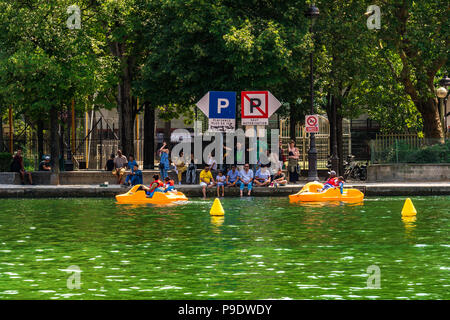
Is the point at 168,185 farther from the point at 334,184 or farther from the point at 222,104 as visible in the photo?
the point at 334,184

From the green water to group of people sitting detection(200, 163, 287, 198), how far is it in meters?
6.40

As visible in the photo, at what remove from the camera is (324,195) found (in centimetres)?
2973

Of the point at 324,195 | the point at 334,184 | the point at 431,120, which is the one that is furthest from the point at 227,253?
the point at 431,120

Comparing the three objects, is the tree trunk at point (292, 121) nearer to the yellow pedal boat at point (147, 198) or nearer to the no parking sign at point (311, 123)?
the no parking sign at point (311, 123)

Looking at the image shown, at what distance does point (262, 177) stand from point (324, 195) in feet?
15.2

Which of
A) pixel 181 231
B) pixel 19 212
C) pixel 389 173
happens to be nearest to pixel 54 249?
pixel 181 231

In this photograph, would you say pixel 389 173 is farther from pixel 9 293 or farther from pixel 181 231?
pixel 9 293

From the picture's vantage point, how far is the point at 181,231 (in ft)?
65.2

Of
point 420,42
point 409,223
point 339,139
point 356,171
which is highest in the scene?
point 420,42

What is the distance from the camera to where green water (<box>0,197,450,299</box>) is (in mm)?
12164

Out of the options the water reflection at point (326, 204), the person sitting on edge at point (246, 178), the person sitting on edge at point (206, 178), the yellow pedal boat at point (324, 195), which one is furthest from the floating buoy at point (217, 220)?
the person sitting on edge at point (206, 178)

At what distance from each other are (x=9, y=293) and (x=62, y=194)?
21692 mm

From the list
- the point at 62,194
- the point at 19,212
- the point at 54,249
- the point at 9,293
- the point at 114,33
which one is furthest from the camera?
the point at 114,33

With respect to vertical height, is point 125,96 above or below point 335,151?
above
